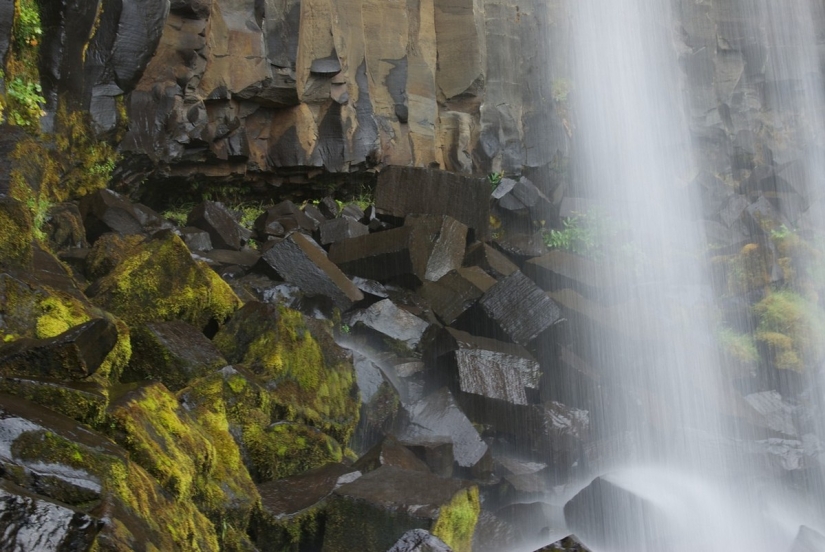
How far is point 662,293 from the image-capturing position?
38.1 feet

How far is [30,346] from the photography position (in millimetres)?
3359

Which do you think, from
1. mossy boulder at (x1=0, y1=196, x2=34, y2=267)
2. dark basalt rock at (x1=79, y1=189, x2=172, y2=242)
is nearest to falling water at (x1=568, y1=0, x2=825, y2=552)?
mossy boulder at (x1=0, y1=196, x2=34, y2=267)

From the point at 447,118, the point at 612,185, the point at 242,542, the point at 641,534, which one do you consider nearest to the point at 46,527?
the point at 242,542

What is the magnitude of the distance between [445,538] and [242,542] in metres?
1.11

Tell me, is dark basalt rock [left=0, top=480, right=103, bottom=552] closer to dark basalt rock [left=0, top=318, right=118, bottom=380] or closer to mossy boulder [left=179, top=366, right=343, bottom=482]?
dark basalt rock [left=0, top=318, right=118, bottom=380]

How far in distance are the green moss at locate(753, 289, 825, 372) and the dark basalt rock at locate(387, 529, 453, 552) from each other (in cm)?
898

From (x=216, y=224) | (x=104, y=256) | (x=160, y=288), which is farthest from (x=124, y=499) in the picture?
(x=216, y=224)

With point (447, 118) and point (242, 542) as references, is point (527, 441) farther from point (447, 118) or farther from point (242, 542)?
point (447, 118)

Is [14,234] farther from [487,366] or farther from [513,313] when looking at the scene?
[513,313]

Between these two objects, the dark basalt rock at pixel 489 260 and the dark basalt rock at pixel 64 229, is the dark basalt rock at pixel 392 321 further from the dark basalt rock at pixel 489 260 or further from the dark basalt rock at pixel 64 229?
the dark basalt rock at pixel 64 229

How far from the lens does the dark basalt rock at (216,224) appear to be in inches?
371

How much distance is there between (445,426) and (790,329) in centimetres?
715

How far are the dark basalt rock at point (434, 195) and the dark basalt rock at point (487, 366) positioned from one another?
308 centimetres

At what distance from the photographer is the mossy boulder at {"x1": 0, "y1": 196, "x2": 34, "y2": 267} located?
15.4 feet
